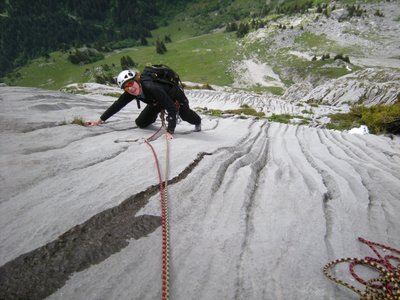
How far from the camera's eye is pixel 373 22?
71000mm

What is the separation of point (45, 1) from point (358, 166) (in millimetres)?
202444

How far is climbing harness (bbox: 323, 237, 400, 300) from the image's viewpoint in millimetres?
2705

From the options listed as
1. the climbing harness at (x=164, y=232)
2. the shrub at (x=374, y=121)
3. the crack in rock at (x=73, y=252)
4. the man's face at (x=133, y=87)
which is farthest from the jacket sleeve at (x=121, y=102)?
the shrub at (x=374, y=121)

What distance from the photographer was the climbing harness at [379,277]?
271 centimetres

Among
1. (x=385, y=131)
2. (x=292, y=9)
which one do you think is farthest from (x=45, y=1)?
(x=385, y=131)

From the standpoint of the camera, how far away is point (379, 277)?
9.70 feet

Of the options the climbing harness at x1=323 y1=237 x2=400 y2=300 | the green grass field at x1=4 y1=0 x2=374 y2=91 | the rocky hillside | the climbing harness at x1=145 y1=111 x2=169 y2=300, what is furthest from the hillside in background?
the climbing harness at x1=323 y1=237 x2=400 y2=300

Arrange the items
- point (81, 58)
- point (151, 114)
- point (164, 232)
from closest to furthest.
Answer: point (164, 232) < point (151, 114) < point (81, 58)

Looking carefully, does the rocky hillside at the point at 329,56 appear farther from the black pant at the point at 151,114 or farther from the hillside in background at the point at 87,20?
the hillside in background at the point at 87,20

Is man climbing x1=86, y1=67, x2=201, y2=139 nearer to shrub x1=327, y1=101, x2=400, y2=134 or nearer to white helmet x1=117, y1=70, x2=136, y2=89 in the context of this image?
white helmet x1=117, y1=70, x2=136, y2=89

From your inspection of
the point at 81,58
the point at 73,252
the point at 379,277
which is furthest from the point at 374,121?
the point at 81,58

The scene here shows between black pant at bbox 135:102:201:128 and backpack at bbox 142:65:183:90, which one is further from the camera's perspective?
black pant at bbox 135:102:201:128

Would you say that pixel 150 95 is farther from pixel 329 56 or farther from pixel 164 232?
pixel 329 56

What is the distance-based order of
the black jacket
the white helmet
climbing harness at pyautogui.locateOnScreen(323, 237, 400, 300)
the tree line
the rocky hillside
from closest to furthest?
climbing harness at pyautogui.locateOnScreen(323, 237, 400, 300), the white helmet, the black jacket, the rocky hillside, the tree line
